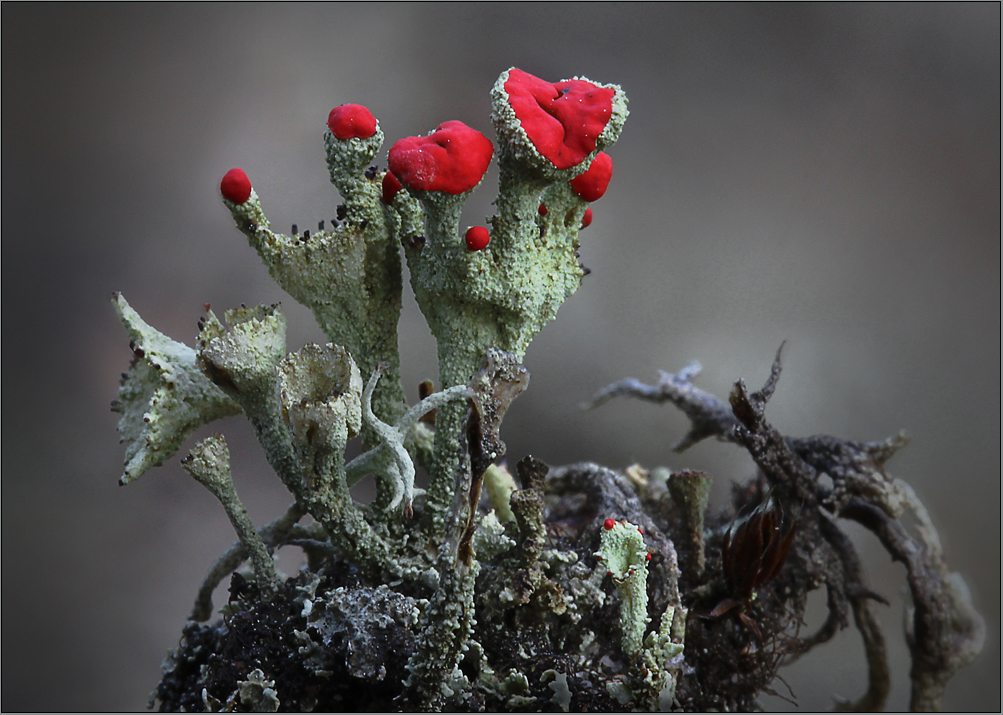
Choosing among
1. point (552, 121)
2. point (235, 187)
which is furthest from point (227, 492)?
point (552, 121)

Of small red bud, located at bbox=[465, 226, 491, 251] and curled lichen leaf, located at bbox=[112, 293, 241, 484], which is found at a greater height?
small red bud, located at bbox=[465, 226, 491, 251]

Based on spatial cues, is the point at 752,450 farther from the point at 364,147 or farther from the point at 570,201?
the point at 364,147

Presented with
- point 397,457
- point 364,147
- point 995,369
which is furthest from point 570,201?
point 995,369

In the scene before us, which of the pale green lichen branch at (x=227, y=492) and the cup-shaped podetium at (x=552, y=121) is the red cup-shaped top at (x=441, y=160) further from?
the pale green lichen branch at (x=227, y=492)

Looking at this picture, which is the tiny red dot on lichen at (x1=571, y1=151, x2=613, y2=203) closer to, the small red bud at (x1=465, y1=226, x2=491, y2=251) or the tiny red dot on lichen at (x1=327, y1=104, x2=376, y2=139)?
the small red bud at (x1=465, y1=226, x2=491, y2=251)

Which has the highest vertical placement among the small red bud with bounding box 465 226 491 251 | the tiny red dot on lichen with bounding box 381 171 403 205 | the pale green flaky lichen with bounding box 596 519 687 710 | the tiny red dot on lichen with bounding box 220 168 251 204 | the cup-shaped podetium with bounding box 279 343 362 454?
the tiny red dot on lichen with bounding box 381 171 403 205

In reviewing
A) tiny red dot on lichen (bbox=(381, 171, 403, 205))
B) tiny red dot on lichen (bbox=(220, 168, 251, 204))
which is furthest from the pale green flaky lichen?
tiny red dot on lichen (bbox=(220, 168, 251, 204))
